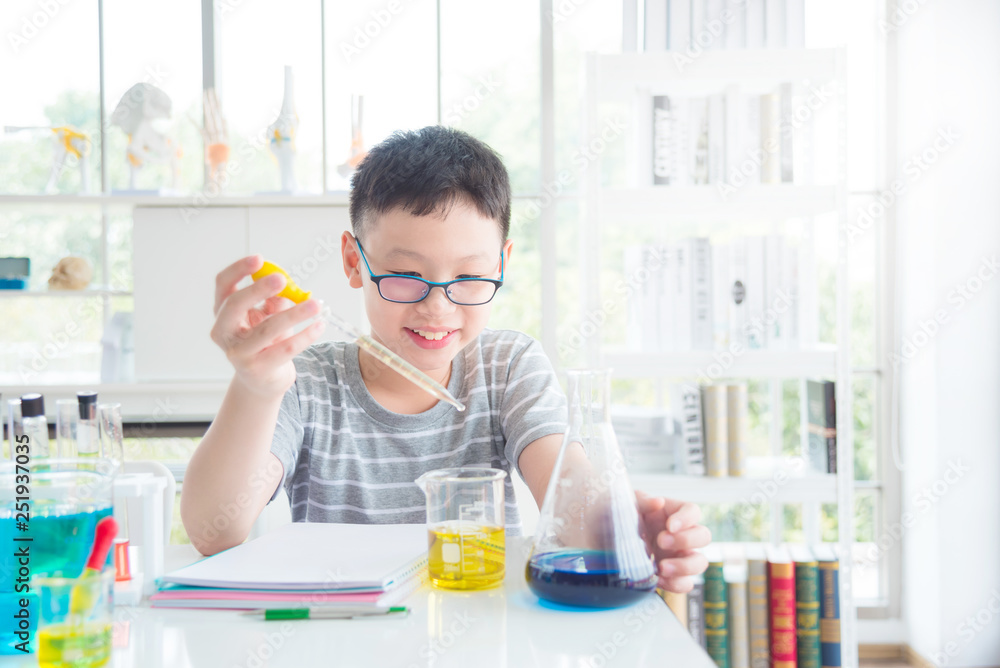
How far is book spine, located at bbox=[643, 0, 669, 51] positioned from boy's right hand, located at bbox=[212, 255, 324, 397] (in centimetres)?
180

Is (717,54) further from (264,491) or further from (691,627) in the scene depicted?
(264,491)

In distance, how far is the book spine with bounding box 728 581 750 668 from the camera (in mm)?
1891

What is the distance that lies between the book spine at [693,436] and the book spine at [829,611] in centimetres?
39

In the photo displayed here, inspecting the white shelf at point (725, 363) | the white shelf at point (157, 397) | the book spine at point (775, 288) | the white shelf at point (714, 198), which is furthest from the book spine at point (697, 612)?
the white shelf at point (157, 397)

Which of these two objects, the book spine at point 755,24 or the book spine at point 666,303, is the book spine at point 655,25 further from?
the book spine at point 666,303

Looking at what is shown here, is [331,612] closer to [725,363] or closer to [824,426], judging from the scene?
[725,363]

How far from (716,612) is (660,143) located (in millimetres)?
1225

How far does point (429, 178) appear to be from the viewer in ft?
3.21

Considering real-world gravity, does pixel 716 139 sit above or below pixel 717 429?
above

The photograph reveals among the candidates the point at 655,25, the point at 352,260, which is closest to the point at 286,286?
the point at 352,260

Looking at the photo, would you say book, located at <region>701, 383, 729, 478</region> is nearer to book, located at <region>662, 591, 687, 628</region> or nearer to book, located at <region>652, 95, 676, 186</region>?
book, located at <region>662, 591, 687, 628</region>

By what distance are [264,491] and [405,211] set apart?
39cm

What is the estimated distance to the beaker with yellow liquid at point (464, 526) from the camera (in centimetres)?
64

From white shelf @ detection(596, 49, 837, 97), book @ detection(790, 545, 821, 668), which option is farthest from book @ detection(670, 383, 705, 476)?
white shelf @ detection(596, 49, 837, 97)
